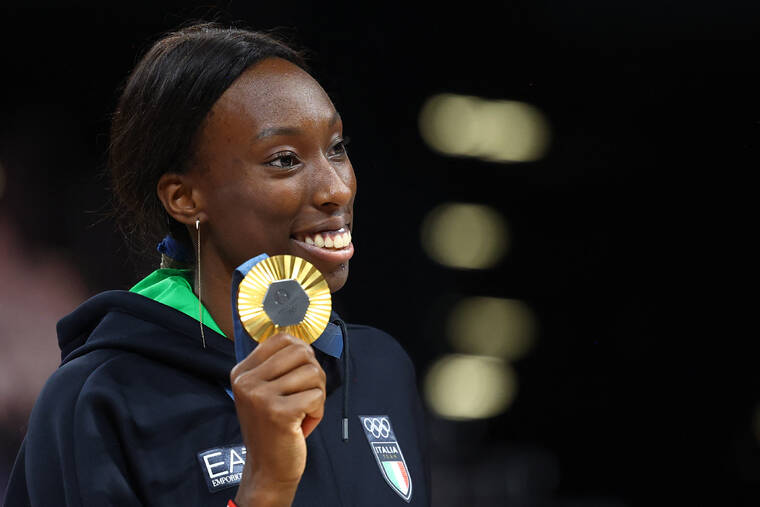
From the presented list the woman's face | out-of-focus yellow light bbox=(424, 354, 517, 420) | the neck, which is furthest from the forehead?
out-of-focus yellow light bbox=(424, 354, 517, 420)

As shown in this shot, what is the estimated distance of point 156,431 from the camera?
4.35 ft

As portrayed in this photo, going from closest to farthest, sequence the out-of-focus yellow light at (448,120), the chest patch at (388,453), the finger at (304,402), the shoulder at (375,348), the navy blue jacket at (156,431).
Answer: the finger at (304,402) < the navy blue jacket at (156,431) < the chest patch at (388,453) < the shoulder at (375,348) < the out-of-focus yellow light at (448,120)

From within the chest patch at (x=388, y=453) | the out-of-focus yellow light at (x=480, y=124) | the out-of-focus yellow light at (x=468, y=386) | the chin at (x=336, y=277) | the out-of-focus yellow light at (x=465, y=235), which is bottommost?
the out-of-focus yellow light at (x=468, y=386)

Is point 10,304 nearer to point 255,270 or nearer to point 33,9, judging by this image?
point 33,9

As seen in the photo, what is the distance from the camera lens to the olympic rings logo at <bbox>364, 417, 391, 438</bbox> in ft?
5.06

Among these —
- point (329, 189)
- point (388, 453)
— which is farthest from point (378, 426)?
point (329, 189)

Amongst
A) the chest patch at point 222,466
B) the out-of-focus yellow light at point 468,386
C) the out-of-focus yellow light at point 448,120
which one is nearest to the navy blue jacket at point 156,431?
the chest patch at point 222,466

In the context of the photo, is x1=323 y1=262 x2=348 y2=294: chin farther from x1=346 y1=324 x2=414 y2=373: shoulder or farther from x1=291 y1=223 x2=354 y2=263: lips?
x1=346 y1=324 x2=414 y2=373: shoulder

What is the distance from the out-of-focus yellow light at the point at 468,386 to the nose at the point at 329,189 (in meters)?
1.24

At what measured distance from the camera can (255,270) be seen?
110 centimetres

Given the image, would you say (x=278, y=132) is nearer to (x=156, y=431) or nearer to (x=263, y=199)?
(x=263, y=199)

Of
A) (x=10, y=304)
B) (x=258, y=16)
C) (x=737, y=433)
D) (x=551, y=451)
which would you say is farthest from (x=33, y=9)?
(x=737, y=433)

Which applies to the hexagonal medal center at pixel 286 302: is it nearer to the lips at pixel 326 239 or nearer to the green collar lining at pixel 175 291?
the lips at pixel 326 239

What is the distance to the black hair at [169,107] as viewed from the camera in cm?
138
